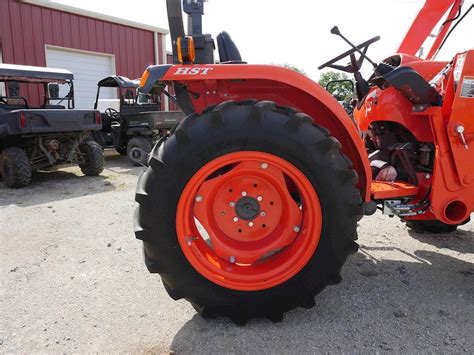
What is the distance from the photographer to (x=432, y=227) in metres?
3.48

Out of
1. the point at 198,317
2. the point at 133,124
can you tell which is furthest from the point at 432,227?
the point at 133,124

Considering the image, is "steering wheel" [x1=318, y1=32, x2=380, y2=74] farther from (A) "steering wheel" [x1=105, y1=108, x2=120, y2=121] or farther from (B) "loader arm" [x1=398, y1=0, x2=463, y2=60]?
(A) "steering wheel" [x1=105, y1=108, x2=120, y2=121]

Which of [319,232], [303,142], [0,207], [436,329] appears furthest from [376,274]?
[0,207]

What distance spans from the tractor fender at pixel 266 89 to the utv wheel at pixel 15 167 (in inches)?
179

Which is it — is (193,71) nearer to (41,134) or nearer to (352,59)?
(352,59)

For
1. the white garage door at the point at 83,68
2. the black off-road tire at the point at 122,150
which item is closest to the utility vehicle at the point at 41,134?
the black off-road tire at the point at 122,150

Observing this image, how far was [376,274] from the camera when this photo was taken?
108 inches

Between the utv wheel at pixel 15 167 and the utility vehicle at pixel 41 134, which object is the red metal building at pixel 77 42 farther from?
the utv wheel at pixel 15 167

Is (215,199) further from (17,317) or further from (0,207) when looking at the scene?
(0,207)

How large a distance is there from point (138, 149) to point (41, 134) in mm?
2239

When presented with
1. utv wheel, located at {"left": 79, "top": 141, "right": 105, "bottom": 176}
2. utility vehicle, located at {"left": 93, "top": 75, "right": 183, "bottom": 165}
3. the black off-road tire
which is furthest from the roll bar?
the black off-road tire

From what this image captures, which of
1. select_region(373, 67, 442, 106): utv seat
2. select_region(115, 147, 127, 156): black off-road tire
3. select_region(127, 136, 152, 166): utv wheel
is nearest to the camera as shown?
select_region(373, 67, 442, 106): utv seat

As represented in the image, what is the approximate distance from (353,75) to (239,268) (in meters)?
1.84

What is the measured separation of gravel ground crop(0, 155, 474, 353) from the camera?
198 cm
